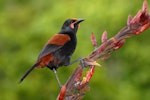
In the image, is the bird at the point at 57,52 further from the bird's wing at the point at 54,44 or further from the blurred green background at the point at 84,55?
the blurred green background at the point at 84,55

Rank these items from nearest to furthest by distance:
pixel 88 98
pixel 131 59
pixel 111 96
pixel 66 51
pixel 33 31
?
pixel 66 51
pixel 88 98
pixel 111 96
pixel 33 31
pixel 131 59

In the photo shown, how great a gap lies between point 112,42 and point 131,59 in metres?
15.0

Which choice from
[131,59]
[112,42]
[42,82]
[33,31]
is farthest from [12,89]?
[112,42]

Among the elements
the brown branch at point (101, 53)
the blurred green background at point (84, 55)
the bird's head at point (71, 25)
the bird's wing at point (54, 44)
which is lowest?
the blurred green background at point (84, 55)

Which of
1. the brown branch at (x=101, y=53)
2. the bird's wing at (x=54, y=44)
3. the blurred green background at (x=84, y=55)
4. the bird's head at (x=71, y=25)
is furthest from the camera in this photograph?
the blurred green background at (x=84, y=55)

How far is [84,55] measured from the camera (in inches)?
537

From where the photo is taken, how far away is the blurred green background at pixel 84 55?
1245 centimetres

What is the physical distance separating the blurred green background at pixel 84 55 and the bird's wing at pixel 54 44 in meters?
7.94

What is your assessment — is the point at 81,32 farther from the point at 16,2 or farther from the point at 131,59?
the point at 16,2

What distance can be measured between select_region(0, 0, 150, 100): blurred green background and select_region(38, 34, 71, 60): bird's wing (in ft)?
26.0

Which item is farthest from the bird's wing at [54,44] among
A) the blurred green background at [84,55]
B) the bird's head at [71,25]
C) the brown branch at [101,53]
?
the blurred green background at [84,55]

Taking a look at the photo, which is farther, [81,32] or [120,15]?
[120,15]

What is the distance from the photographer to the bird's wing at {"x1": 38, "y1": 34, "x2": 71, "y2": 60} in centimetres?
345

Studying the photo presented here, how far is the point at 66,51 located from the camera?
3.69 metres
